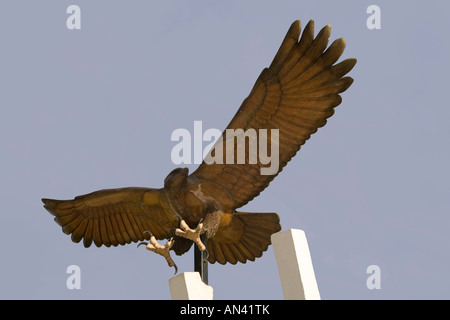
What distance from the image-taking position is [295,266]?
700cm

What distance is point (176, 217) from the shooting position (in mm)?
8047

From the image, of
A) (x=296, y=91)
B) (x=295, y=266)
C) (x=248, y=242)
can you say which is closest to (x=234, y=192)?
(x=248, y=242)

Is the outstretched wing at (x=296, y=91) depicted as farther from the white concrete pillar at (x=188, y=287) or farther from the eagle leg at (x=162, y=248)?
the white concrete pillar at (x=188, y=287)

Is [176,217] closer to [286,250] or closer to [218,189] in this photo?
[218,189]

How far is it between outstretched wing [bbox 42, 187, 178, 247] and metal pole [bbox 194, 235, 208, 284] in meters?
0.32

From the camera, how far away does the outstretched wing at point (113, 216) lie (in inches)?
322

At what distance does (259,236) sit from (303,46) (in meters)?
1.80

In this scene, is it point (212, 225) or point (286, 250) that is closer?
point (286, 250)

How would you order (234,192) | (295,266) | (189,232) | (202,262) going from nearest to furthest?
1. (295,266)
2. (189,232)
3. (202,262)
4. (234,192)

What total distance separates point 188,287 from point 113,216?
55.4 inches

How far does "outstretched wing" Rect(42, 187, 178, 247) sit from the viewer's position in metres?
8.18

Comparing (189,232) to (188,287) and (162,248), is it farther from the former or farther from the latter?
(188,287)

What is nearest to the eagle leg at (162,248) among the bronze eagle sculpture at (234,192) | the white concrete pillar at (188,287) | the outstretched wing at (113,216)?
the bronze eagle sculpture at (234,192)
